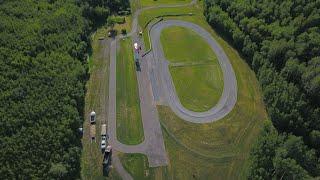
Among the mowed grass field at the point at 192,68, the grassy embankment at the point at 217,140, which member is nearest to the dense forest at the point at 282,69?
the grassy embankment at the point at 217,140

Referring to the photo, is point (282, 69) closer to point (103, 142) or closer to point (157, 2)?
point (103, 142)

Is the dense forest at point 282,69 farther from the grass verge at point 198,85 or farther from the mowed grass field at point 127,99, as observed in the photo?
the mowed grass field at point 127,99

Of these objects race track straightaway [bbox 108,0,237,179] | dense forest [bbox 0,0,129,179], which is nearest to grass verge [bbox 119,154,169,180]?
race track straightaway [bbox 108,0,237,179]

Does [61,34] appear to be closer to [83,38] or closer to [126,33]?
[83,38]

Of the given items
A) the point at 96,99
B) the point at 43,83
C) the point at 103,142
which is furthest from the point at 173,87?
the point at 43,83

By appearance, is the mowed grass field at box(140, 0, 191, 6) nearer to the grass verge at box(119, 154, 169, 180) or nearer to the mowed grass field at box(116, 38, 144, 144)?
the mowed grass field at box(116, 38, 144, 144)

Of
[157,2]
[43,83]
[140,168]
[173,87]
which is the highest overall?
[157,2]
